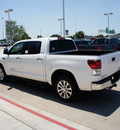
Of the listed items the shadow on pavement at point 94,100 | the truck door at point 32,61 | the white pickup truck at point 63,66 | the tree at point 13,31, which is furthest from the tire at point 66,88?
the tree at point 13,31

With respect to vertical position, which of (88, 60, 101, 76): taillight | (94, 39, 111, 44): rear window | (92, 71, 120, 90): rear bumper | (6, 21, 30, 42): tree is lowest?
(92, 71, 120, 90): rear bumper

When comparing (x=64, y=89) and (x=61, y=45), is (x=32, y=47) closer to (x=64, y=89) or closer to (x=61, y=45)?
(x=61, y=45)

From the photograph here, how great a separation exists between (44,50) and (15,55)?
1583 mm

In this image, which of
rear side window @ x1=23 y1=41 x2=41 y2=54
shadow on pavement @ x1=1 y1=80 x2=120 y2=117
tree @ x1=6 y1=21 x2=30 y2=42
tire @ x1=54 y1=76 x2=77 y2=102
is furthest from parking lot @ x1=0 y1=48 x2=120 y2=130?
tree @ x1=6 y1=21 x2=30 y2=42

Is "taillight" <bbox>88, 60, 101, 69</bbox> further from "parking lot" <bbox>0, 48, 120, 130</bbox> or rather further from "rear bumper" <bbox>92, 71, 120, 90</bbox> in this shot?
"parking lot" <bbox>0, 48, 120, 130</bbox>

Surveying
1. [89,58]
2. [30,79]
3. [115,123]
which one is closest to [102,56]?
[89,58]

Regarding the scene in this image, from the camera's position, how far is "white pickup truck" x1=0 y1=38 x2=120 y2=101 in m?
4.15

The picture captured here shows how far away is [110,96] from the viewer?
5277 millimetres

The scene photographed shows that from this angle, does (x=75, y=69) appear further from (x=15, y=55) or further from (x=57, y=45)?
(x=15, y=55)

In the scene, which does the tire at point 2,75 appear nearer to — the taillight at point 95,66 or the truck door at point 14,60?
the truck door at point 14,60

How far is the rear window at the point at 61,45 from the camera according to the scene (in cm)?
548

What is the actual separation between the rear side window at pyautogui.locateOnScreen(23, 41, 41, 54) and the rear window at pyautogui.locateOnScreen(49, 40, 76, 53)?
1.39ft

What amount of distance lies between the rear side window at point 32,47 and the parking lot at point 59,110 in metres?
1.45

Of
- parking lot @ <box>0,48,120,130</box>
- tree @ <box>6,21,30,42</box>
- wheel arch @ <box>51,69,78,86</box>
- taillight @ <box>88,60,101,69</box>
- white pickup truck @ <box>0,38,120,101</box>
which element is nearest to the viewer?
parking lot @ <box>0,48,120,130</box>
